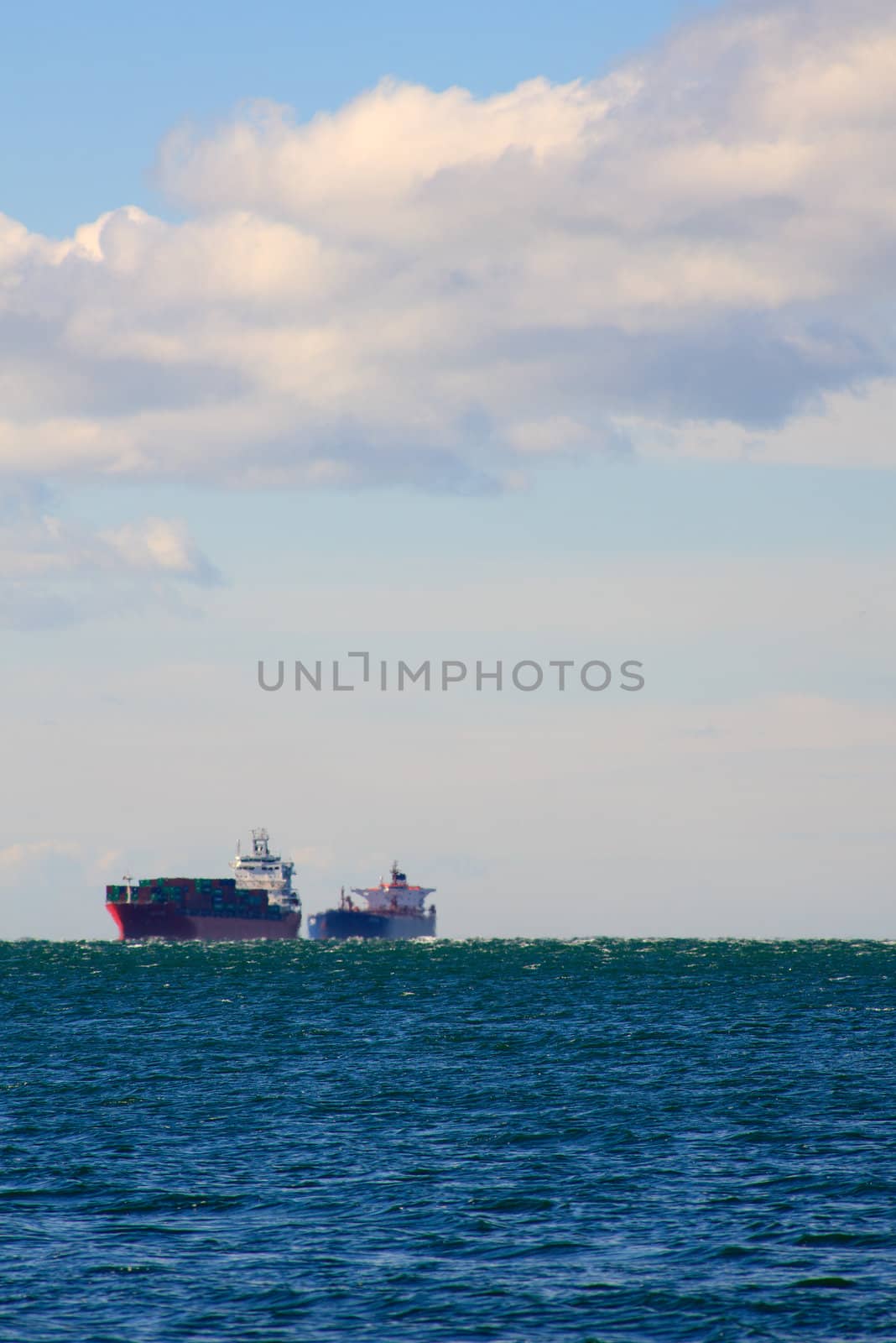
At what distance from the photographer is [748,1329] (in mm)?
29641

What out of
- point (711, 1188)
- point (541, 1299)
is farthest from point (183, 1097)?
point (541, 1299)

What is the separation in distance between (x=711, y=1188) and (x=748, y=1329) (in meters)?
12.4

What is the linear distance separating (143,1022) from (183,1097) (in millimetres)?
35583

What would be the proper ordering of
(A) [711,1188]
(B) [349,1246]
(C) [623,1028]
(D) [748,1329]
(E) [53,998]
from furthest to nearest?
(E) [53,998] → (C) [623,1028] → (A) [711,1188] → (B) [349,1246] → (D) [748,1329]

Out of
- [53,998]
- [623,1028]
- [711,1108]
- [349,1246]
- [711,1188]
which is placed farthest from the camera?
[53,998]

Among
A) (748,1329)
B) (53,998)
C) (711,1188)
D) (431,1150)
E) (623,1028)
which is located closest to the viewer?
(748,1329)

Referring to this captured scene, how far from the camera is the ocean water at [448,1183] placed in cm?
3100

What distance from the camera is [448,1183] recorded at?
1690 inches

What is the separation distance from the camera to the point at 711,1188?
41906 mm

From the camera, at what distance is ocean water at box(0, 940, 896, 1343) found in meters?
31.0

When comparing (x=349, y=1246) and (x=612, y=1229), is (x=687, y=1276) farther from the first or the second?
(x=349, y=1246)

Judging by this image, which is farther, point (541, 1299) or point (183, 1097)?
point (183, 1097)

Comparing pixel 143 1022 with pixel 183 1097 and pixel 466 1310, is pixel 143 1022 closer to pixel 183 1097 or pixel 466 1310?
pixel 183 1097

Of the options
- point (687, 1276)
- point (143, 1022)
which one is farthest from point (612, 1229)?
point (143, 1022)
